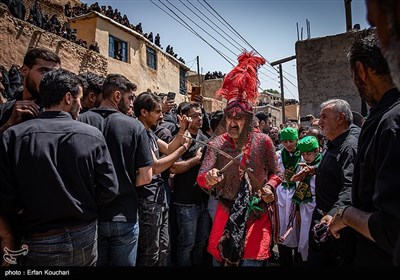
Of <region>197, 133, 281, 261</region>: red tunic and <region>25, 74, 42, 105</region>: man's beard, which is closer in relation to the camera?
<region>25, 74, 42, 105</region>: man's beard

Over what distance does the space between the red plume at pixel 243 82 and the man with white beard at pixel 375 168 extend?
1336 mm

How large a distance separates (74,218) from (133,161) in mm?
687

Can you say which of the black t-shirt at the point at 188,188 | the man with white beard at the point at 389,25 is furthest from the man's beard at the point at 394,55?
the black t-shirt at the point at 188,188

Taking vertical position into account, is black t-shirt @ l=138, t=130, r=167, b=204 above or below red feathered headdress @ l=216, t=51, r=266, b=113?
below

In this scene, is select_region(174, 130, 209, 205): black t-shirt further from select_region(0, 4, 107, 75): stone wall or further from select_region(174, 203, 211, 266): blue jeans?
select_region(0, 4, 107, 75): stone wall

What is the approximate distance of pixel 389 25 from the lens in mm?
676

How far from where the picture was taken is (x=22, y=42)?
1334 centimetres

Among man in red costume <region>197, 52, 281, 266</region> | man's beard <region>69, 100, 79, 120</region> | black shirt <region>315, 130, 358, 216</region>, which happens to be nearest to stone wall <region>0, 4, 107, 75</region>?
man's beard <region>69, 100, 79, 120</region>

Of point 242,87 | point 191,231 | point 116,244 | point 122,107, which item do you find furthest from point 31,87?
point 191,231

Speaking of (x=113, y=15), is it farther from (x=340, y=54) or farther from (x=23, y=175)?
(x=23, y=175)

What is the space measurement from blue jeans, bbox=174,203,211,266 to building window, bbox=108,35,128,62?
→ 63.6 ft

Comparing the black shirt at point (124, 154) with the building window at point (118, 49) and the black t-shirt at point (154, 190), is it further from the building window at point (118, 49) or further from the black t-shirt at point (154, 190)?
the building window at point (118, 49)

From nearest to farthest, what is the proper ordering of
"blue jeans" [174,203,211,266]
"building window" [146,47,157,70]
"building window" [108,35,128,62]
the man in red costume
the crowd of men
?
the crowd of men → the man in red costume → "blue jeans" [174,203,211,266] → "building window" [108,35,128,62] → "building window" [146,47,157,70]

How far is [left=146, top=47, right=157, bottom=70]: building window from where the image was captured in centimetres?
2406
